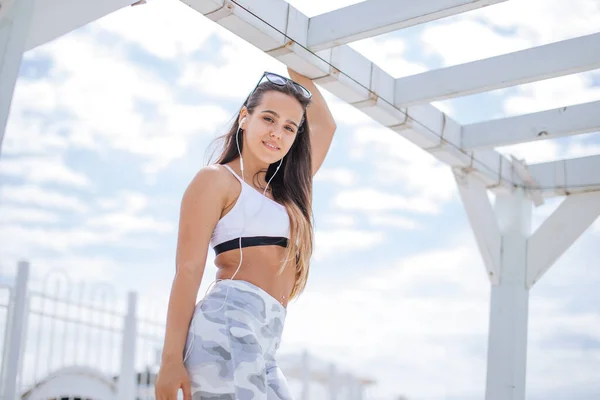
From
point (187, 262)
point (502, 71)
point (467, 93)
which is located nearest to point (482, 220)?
point (467, 93)

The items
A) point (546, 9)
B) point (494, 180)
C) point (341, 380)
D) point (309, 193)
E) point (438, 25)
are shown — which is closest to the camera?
point (309, 193)

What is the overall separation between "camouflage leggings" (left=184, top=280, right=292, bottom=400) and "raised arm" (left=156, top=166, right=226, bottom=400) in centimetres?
4

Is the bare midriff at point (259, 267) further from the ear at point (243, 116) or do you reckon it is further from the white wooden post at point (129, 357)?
the white wooden post at point (129, 357)

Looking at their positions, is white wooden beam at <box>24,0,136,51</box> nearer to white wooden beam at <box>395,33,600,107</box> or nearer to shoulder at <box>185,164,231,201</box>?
shoulder at <box>185,164,231,201</box>

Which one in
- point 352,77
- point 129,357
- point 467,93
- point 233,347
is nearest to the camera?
point 233,347

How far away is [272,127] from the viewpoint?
2541 millimetres

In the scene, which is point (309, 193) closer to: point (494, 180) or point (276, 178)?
point (276, 178)

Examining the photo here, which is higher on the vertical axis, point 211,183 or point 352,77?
point 352,77

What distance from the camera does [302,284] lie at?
2.49m

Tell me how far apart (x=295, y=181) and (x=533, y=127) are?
2262mm

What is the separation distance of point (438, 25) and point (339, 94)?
1.85 feet

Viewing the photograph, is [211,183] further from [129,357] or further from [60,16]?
[129,357]

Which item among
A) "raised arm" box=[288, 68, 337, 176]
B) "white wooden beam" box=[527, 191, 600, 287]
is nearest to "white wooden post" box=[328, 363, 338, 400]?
"white wooden beam" box=[527, 191, 600, 287]

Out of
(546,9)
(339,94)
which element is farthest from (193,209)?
(546,9)
